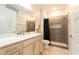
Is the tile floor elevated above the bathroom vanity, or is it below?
below

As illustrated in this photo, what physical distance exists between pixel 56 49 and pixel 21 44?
0.56 m

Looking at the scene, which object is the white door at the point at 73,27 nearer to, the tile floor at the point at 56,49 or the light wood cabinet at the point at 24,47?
the tile floor at the point at 56,49

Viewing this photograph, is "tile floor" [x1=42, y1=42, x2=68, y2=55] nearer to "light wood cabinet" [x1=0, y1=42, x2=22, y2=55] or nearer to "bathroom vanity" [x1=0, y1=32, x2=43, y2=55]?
"bathroom vanity" [x1=0, y1=32, x2=43, y2=55]

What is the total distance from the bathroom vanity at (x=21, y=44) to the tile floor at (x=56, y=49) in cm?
12

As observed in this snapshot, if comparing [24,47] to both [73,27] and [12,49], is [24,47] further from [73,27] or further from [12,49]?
[73,27]

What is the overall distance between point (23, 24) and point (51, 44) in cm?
57

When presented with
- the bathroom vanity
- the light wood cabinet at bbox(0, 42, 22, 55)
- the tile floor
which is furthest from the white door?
the light wood cabinet at bbox(0, 42, 22, 55)

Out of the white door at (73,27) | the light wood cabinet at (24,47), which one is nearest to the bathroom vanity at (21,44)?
the light wood cabinet at (24,47)

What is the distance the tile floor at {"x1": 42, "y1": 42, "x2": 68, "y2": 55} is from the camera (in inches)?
58.4

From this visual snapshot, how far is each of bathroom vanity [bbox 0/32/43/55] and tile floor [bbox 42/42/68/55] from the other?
0.12 meters
